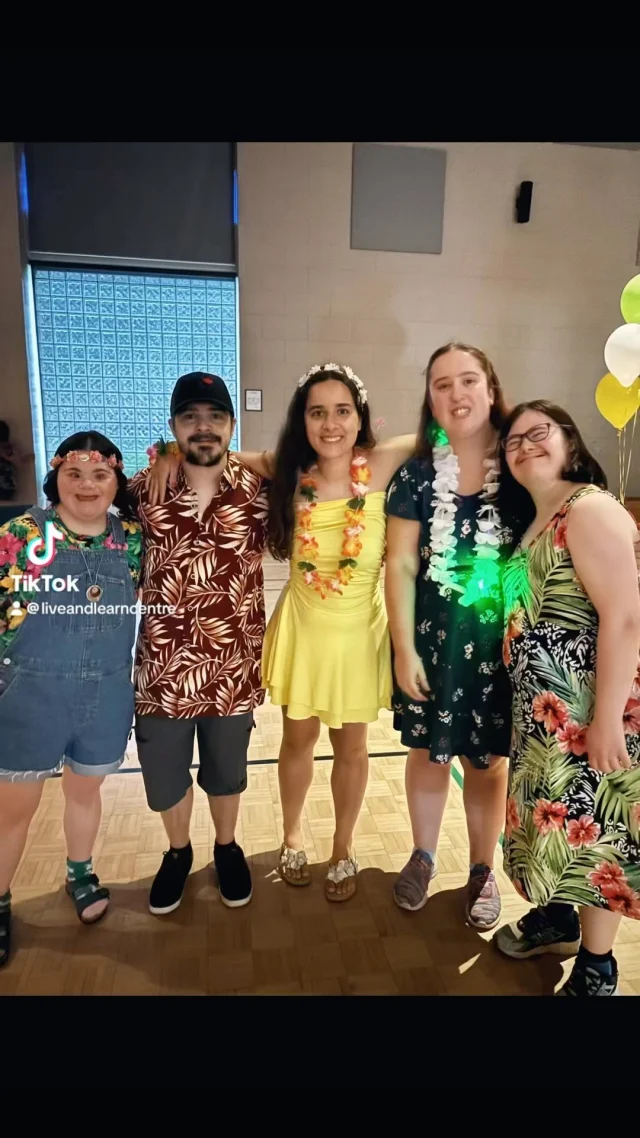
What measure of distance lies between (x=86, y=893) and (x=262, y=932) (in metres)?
0.45

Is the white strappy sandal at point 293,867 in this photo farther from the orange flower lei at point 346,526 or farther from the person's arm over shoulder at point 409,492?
the person's arm over shoulder at point 409,492

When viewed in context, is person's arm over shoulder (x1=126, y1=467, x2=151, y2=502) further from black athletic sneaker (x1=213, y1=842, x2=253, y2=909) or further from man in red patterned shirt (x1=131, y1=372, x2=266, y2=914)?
black athletic sneaker (x1=213, y1=842, x2=253, y2=909)

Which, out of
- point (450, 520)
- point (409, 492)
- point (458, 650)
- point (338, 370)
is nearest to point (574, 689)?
point (458, 650)

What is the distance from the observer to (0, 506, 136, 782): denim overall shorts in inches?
49.7

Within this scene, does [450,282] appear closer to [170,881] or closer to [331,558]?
[331,558]

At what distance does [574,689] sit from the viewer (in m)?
1.15

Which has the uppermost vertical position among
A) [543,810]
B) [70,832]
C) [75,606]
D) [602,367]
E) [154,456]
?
[602,367]

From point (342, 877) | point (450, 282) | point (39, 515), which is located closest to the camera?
point (39, 515)
